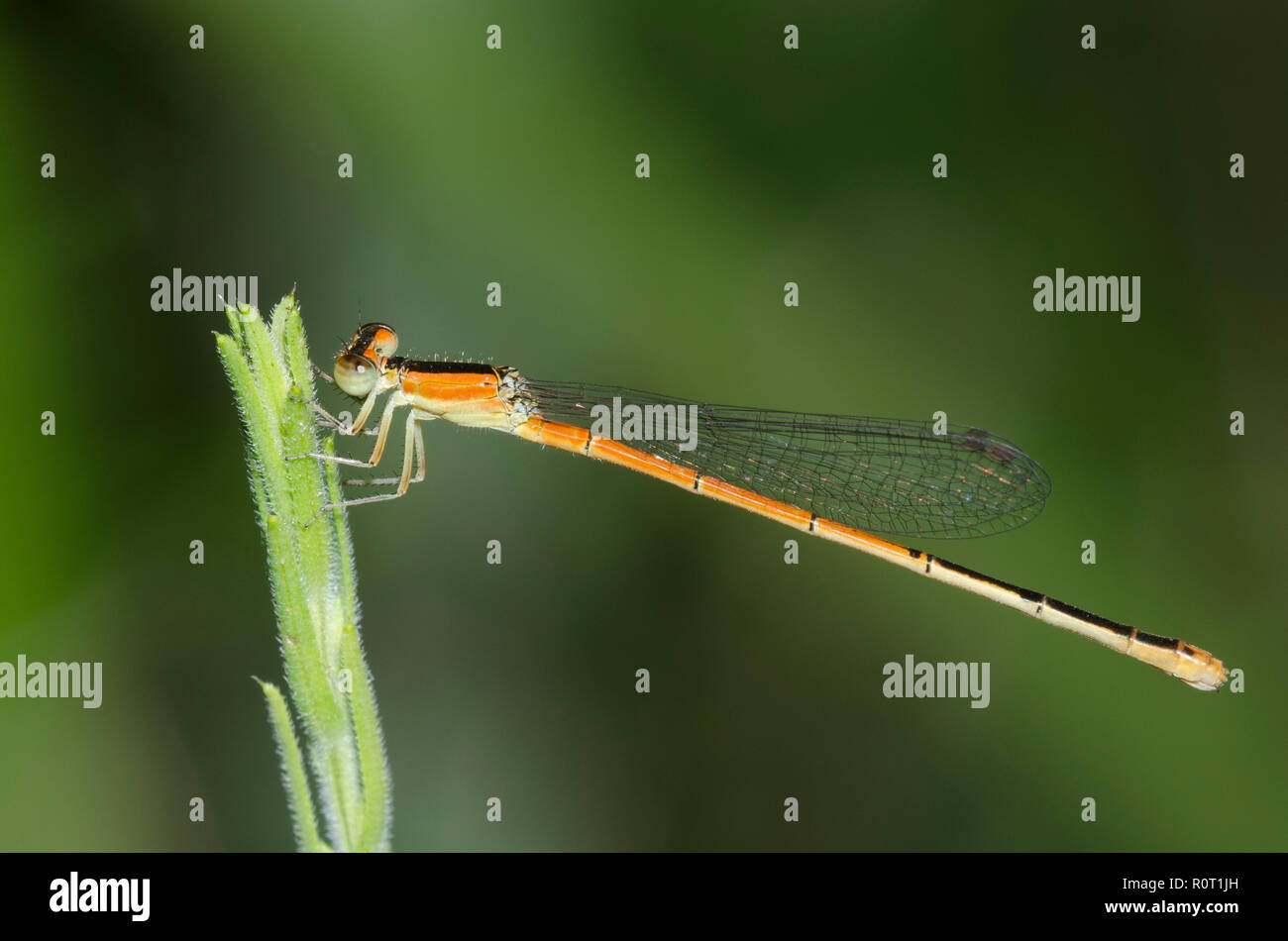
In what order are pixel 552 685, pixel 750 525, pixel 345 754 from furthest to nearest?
pixel 750 525
pixel 552 685
pixel 345 754

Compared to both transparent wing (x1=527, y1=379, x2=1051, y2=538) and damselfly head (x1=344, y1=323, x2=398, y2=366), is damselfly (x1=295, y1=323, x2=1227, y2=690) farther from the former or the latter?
damselfly head (x1=344, y1=323, x2=398, y2=366)

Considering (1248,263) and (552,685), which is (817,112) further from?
(552,685)

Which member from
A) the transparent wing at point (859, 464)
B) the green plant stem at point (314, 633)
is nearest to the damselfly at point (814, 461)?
the transparent wing at point (859, 464)

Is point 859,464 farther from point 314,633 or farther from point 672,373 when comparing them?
point 314,633

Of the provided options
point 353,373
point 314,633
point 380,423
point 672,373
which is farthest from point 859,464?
point 314,633

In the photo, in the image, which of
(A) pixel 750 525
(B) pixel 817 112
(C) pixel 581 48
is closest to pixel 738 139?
(B) pixel 817 112

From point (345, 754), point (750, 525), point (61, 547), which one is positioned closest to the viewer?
point (345, 754)

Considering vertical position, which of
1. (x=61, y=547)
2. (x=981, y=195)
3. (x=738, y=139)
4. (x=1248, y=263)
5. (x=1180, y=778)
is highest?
(x=738, y=139)

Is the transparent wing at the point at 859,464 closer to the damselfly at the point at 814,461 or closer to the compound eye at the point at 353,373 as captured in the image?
the damselfly at the point at 814,461
